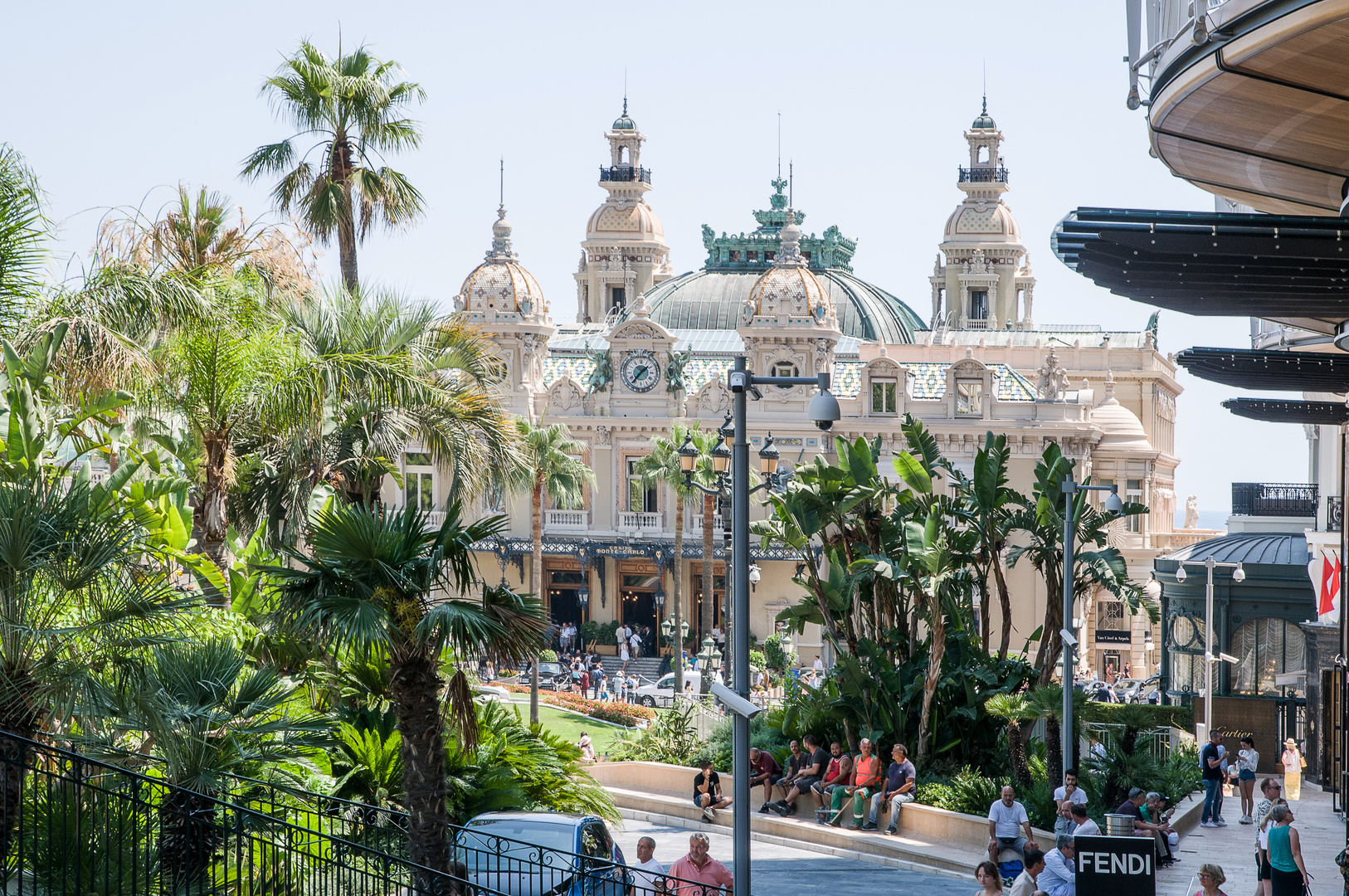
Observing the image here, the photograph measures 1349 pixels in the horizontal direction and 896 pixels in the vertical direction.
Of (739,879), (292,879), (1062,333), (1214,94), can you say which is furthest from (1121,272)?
(1062,333)

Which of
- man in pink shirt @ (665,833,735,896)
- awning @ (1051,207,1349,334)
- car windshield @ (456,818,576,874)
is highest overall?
awning @ (1051,207,1349,334)

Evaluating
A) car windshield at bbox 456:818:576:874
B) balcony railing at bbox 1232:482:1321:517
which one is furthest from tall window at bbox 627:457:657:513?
car windshield at bbox 456:818:576:874

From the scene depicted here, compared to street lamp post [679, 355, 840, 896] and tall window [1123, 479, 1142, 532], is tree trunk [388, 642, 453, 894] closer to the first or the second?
street lamp post [679, 355, 840, 896]

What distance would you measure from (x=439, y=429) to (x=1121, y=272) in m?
9.82

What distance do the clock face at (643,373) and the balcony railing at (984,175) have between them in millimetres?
21533

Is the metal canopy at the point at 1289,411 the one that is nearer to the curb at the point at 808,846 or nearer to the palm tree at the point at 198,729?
the curb at the point at 808,846

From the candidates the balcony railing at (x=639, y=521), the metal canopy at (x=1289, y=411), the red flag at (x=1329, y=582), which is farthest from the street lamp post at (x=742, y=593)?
the balcony railing at (x=639, y=521)

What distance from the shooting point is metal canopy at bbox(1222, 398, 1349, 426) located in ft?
Result: 58.1

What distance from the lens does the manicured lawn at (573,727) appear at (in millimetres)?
35312

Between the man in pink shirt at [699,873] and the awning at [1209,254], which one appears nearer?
the awning at [1209,254]

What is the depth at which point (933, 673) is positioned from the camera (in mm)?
22609

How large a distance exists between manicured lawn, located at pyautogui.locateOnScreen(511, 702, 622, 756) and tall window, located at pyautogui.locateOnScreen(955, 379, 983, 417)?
22855 mm

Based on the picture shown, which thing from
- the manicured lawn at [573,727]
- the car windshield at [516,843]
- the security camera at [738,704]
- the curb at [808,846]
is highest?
the security camera at [738,704]

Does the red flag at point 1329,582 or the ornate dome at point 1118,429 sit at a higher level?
the ornate dome at point 1118,429
